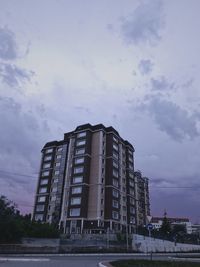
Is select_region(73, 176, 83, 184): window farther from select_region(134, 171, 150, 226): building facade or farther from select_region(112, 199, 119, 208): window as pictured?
select_region(134, 171, 150, 226): building facade

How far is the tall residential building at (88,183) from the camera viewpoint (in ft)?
246

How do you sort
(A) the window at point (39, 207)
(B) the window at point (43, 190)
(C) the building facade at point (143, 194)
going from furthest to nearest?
(C) the building facade at point (143, 194) < (B) the window at point (43, 190) < (A) the window at point (39, 207)

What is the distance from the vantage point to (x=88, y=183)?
7956cm

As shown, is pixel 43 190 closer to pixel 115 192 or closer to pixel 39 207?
pixel 39 207

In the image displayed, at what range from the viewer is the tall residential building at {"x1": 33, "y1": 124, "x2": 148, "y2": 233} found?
246 ft

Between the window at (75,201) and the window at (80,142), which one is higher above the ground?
the window at (80,142)

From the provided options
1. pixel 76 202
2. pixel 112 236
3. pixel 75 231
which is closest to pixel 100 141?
pixel 76 202

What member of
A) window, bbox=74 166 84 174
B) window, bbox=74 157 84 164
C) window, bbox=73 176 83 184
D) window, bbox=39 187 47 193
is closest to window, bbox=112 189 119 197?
window, bbox=73 176 83 184

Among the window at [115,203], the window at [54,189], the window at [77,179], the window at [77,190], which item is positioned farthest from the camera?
the window at [54,189]

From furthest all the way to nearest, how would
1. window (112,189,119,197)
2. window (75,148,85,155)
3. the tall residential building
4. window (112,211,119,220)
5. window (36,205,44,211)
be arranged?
window (36,205,44,211) < window (75,148,85,155) < window (112,189,119,197) < window (112,211,119,220) < the tall residential building

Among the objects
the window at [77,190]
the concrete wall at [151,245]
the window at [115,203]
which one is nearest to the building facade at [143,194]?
the window at [115,203]

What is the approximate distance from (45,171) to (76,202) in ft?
74.8

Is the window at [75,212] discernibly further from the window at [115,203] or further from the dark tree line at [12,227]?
the dark tree line at [12,227]

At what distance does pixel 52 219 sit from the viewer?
83.6 m
